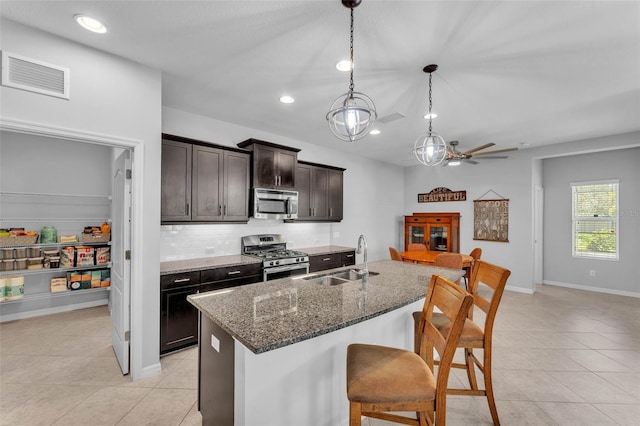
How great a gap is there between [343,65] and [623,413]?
352 centimetres

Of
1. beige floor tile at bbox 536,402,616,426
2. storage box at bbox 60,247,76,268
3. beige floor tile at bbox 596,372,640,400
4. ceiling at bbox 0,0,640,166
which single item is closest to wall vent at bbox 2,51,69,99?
ceiling at bbox 0,0,640,166

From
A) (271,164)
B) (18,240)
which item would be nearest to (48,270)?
(18,240)

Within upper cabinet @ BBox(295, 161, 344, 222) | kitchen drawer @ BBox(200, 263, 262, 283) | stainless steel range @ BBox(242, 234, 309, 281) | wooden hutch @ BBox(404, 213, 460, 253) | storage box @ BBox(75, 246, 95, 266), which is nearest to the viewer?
kitchen drawer @ BBox(200, 263, 262, 283)

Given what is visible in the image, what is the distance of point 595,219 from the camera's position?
219 inches

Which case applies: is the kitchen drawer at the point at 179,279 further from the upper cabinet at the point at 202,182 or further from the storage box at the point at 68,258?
the storage box at the point at 68,258

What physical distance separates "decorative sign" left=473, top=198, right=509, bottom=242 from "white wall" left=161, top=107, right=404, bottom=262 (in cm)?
183

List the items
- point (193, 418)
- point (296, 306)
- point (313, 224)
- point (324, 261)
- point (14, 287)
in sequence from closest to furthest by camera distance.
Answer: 1. point (296, 306)
2. point (193, 418)
3. point (14, 287)
4. point (324, 261)
5. point (313, 224)

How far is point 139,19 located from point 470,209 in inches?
258

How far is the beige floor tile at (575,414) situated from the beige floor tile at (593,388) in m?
0.16

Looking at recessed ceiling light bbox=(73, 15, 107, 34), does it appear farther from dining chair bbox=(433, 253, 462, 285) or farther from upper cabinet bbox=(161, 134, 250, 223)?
dining chair bbox=(433, 253, 462, 285)

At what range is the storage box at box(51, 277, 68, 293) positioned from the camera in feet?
13.2

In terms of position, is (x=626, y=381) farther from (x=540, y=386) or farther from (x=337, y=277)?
(x=337, y=277)

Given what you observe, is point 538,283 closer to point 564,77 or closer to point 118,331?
point 564,77

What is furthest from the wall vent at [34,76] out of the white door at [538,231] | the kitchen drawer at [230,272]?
the white door at [538,231]
